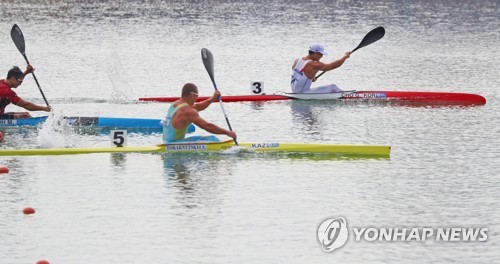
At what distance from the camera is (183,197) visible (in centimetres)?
2331

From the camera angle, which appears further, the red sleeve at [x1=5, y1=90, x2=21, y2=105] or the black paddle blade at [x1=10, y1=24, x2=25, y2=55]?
the black paddle blade at [x1=10, y1=24, x2=25, y2=55]

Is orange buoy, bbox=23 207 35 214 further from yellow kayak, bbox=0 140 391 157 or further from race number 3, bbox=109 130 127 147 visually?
race number 3, bbox=109 130 127 147

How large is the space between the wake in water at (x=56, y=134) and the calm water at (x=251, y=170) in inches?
1.8

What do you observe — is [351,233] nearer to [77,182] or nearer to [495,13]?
[77,182]

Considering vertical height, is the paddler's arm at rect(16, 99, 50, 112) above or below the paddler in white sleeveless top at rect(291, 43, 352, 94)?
below

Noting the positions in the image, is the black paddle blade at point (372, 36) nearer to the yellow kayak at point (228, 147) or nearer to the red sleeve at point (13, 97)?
the yellow kayak at point (228, 147)

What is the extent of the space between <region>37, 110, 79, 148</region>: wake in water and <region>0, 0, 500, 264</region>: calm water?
0.15ft

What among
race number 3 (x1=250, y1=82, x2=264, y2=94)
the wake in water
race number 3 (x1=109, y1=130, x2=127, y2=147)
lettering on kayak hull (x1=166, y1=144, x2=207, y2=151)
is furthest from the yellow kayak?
race number 3 (x1=250, y1=82, x2=264, y2=94)

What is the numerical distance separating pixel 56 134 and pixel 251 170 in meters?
5.54

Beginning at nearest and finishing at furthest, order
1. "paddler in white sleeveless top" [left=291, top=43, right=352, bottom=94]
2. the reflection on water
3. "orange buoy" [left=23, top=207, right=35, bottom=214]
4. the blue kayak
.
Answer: "orange buoy" [left=23, top=207, right=35, bottom=214]
the blue kayak
the reflection on water
"paddler in white sleeveless top" [left=291, top=43, right=352, bottom=94]

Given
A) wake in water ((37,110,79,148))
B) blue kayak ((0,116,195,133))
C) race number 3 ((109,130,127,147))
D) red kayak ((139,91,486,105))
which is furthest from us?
red kayak ((139,91,486,105))

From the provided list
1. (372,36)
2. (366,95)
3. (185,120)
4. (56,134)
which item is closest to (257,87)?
(366,95)

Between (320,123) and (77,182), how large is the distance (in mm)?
8924

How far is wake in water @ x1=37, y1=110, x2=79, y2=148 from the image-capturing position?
91.8 ft
